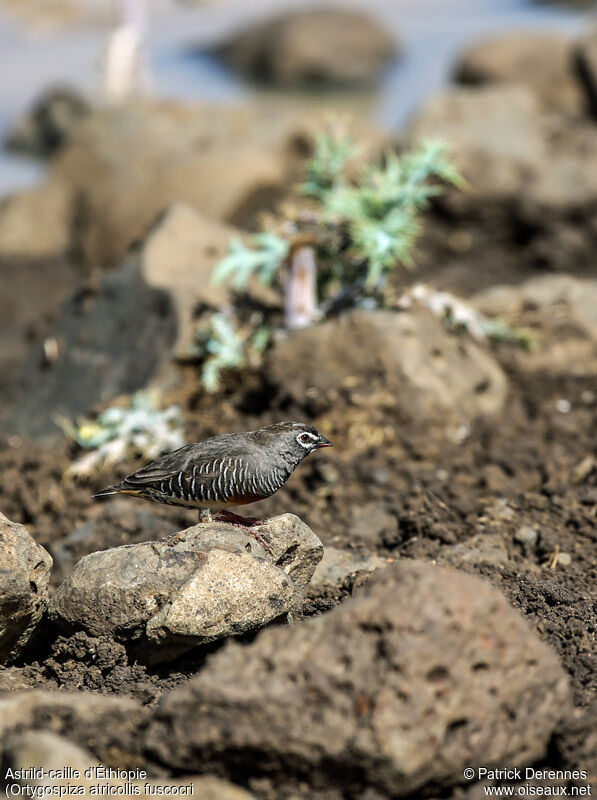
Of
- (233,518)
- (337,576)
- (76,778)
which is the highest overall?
(76,778)

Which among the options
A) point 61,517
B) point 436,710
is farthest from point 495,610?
point 61,517

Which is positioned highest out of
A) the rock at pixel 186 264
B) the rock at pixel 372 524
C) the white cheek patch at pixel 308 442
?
the white cheek patch at pixel 308 442

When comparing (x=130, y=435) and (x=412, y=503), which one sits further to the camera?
(x=130, y=435)

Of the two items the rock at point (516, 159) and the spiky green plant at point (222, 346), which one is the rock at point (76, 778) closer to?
the spiky green plant at point (222, 346)

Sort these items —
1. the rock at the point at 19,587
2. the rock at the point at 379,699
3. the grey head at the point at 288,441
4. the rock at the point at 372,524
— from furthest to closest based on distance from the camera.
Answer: the rock at the point at 372,524, the grey head at the point at 288,441, the rock at the point at 19,587, the rock at the point at 379,699

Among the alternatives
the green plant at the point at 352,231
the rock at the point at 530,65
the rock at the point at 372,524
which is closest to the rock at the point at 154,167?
the rock at the point at 530,65

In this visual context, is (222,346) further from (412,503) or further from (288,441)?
(288,441)

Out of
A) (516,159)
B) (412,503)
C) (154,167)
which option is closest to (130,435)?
(412,503)
